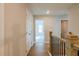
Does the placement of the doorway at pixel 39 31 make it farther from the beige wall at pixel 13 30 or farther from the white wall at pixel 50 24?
the beige wall at pixel 13 30

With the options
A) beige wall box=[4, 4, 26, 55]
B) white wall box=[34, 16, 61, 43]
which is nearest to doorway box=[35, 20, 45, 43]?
white wall box=[34, 16, 61, 43]

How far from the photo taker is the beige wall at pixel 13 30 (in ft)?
10.5

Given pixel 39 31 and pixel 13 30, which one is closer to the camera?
pixel 13 30

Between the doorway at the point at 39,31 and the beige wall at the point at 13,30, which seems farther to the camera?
the doorway at the point at 39,31

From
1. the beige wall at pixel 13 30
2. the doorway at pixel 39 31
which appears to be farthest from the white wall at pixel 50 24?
the beige wall at pixel 13 30

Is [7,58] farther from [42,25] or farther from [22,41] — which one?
[42,25]

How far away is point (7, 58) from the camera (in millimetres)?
647

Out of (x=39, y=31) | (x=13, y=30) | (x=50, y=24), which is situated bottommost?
(x=39, y=31)

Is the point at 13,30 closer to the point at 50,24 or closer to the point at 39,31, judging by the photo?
the point at 39,31

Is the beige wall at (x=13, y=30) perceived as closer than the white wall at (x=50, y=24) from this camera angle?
Yes

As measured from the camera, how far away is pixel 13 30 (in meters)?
3.50

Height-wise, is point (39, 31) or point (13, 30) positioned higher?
Answer: point (13, 30)

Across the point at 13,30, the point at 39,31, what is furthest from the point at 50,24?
the point at 13,30

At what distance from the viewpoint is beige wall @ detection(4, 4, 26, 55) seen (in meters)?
3.21
